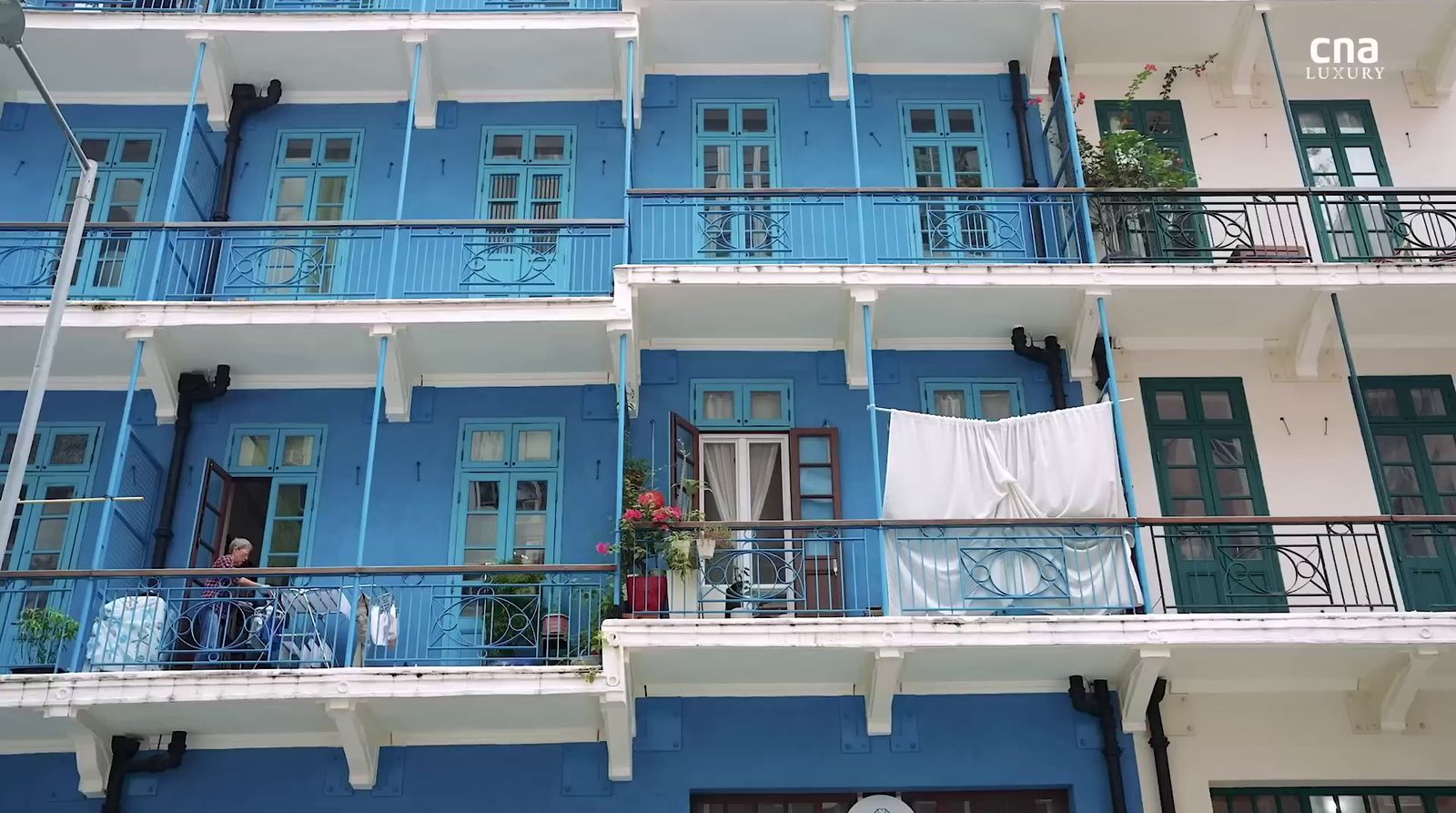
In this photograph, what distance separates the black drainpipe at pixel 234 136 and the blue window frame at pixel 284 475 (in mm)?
2146

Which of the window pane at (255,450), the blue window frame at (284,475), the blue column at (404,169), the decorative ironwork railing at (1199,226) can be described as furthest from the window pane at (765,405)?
the window pane at (255,450)

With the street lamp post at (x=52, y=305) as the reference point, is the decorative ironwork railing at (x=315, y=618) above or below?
below

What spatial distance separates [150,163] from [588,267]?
5.00 metres

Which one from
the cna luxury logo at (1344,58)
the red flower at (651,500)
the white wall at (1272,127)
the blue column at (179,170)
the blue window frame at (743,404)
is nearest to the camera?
the red flower at (651,500)

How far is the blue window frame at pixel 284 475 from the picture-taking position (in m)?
13.4

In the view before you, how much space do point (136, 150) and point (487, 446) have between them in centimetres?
534

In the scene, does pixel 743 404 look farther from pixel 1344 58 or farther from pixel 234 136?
pixel 1344 58

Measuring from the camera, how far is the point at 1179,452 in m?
13.8

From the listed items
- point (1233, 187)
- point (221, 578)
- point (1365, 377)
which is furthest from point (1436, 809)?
point (221, 578)

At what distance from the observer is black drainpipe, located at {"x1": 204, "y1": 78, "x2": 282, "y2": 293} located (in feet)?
48.8

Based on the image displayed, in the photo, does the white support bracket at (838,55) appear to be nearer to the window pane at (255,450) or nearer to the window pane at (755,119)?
the window pane at (755,119)

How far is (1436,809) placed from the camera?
40.8 feet

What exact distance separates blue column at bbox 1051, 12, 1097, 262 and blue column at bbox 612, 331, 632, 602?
455cm

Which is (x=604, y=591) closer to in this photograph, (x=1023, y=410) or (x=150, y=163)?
(x=1023, y=410)
